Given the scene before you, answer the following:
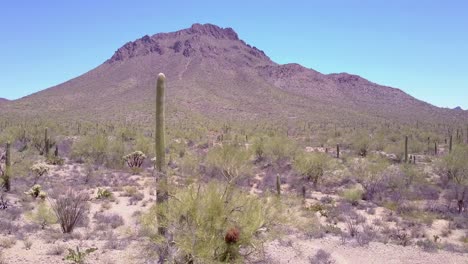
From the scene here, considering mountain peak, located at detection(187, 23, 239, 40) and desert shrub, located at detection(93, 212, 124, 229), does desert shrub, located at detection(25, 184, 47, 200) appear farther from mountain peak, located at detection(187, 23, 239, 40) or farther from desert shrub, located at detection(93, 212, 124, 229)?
mountain peak, located at detection(187, 23, 239, 40)

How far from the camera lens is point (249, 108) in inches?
2960

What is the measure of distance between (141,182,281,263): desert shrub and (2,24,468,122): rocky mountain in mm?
52135

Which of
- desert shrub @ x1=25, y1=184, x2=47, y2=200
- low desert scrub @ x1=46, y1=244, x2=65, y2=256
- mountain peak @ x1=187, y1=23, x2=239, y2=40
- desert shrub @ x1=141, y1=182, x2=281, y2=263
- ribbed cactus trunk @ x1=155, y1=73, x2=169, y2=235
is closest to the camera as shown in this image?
desert shrub @ x1=141, y1=182, x2=281, y2=263

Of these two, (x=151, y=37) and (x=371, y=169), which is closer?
(x=371, y=169)

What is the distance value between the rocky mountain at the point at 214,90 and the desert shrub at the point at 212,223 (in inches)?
2053

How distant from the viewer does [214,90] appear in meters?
83.3

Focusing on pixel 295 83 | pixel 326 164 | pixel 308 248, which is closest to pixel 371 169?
pixel 326 164

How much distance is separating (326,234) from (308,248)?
1.75 meters

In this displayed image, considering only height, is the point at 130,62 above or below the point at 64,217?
above

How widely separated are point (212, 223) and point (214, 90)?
7466 centimetres

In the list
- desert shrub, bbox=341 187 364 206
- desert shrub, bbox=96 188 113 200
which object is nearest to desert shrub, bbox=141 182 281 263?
desert shrub, bbox=96 188 113 200

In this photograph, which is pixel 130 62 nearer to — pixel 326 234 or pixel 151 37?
pixel 151 37

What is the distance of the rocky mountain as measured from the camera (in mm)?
71438

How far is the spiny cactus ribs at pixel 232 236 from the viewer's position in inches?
368
